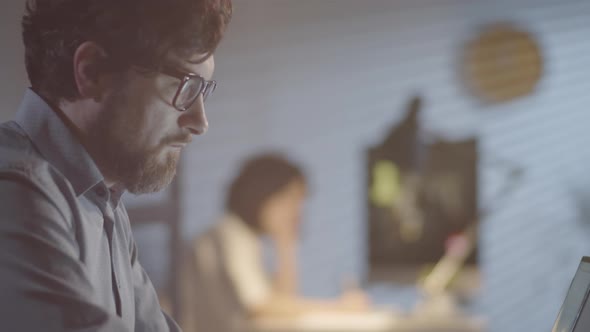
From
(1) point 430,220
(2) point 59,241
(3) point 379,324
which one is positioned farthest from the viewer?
(1) point 430,220

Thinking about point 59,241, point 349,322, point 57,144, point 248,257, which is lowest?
point 349,322

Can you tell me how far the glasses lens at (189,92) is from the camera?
1128 mm

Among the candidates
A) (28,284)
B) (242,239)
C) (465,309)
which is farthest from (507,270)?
(28,284)

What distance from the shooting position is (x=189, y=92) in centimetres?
114

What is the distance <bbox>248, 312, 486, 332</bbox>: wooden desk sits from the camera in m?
2.91

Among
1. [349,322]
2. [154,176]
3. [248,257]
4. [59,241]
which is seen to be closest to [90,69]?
[154,176]

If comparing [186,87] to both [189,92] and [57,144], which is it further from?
[57,144]

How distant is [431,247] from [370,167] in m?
0.57

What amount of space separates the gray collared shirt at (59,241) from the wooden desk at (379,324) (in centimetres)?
181

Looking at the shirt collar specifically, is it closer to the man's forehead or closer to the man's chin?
the man's chin

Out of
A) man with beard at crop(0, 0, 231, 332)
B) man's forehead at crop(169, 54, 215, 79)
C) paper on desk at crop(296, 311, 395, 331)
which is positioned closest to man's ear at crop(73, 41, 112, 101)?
man with beard at crop(0, 0, 231, 332)

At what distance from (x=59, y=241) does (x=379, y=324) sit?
2192 millimetres

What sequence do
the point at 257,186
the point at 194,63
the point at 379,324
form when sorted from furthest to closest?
the point at 257,186 → the point at 379,324 → the point at 194,63

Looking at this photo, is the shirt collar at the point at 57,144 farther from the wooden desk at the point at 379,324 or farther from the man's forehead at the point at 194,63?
the wooden desk at the point at 379,324
